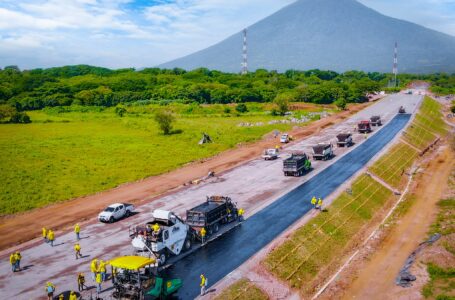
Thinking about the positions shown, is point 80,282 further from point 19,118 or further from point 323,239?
point 19,118

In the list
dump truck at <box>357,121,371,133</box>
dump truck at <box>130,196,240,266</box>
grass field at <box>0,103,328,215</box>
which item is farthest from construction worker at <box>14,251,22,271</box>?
dump truck at <box>357,121,371,133</box>

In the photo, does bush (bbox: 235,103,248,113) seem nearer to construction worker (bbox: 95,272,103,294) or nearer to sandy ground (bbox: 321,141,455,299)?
sandy ground (bbox: 321,141,455,299)

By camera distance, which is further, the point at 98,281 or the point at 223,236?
the point at 223,236

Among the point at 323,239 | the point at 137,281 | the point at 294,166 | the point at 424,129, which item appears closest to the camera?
the point at 137,281

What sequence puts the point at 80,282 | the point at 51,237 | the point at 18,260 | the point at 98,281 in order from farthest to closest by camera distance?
the point at 51,237
the point at 18,260
the point at 80,282
the point at 98,281

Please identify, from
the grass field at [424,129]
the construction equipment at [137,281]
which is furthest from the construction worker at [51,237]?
the grass field at [424,129]

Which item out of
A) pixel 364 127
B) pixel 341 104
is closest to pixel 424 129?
pixel 364 127

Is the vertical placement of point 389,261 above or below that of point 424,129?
above

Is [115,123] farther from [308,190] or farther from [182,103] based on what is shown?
[308,190]
